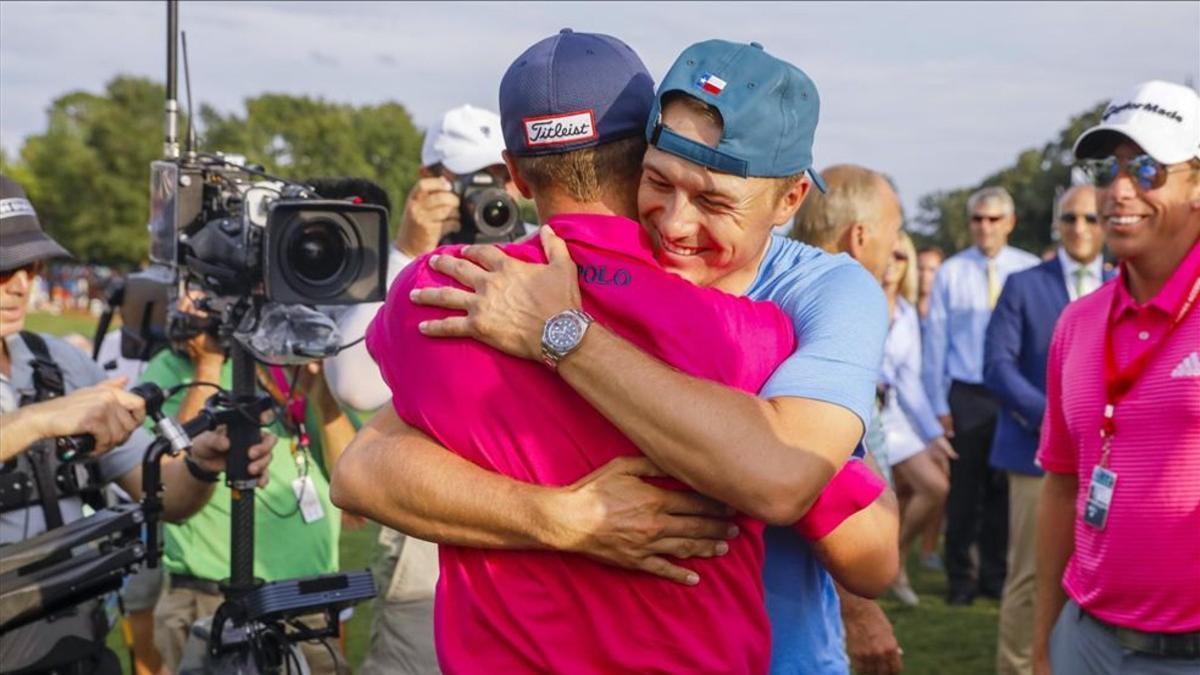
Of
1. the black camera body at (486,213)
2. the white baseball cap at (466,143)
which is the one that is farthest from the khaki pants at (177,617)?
the white baseball cap at (466,143)

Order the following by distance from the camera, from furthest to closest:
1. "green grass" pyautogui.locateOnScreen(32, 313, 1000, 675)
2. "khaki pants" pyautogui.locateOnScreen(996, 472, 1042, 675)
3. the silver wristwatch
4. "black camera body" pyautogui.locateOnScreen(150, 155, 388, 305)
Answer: "green grass" pyautogui.locateOnScreen(32, 313, 1000, 675) < "khaki pants" pyautogui.locateOnScreen(996, 472, 1042, 675) < "black camera body" pyautogui.locateOnScreen(150, 155, 388, 305) < the silver wristwatch

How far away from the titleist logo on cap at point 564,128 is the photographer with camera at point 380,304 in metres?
1.95

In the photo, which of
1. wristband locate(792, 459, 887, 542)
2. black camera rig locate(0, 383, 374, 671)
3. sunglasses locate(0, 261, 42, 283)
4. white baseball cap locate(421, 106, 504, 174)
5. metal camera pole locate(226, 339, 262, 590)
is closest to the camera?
wristband locate(792, 459, 887, 542)

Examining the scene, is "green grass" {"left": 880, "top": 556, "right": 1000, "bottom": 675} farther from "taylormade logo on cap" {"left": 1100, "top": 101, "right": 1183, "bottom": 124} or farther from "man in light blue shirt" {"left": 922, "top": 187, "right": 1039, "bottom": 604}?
"taylormade logo on cap" {"left": 1100, "top": 101, "right": 1183, "bottom": 124}

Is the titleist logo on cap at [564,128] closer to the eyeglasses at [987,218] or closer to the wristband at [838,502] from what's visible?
the wristband at [838,502]

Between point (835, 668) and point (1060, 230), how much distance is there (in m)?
5.42

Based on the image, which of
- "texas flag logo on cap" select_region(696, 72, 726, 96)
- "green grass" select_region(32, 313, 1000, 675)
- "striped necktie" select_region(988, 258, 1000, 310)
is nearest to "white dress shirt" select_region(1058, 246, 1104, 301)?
"striped necktie" select_region(988, 258, 1000, 310)

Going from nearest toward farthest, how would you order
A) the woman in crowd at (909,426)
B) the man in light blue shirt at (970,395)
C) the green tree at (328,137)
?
the woman in crowd at (909,426), the man in light blue shirt at (970,395), the green tree at (328,137)

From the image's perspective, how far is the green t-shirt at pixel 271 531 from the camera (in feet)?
15.4

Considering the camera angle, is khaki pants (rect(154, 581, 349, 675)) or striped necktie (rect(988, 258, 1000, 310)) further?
striped necktie (rect(988, 258, 1000, 310))

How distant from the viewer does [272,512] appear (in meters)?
4.68

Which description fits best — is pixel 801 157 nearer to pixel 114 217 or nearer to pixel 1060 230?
pixel 1060 230

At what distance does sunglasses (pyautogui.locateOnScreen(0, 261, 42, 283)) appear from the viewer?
11.9 ft

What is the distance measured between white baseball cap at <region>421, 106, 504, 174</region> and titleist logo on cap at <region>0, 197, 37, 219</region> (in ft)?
4.22
